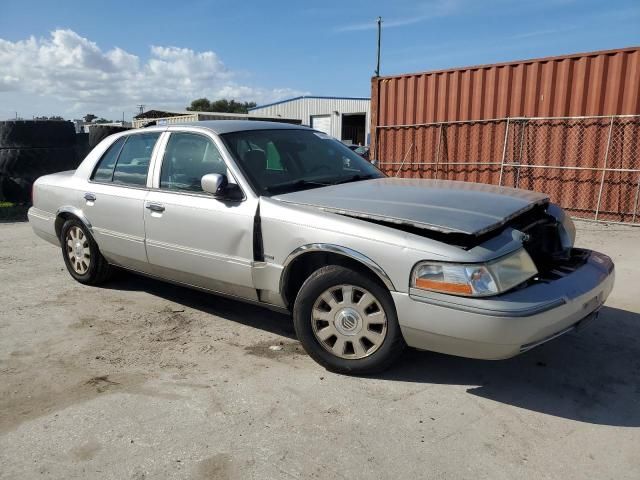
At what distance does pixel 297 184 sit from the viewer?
3.85m

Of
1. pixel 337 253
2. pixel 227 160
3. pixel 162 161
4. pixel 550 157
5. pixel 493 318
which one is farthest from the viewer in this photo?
pixel 550 157

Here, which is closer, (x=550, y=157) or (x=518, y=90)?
(x=550, y=157)

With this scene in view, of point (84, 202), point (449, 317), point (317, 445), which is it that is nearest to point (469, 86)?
point (84, 202)

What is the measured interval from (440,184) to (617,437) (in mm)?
2009

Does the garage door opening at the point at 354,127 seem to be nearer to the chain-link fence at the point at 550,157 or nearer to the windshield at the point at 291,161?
the chain-link fence at the point at 550,157

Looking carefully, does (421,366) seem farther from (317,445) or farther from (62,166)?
(62,166)

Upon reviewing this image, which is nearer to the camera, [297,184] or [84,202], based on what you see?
[297,184]

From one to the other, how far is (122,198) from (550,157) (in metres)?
7.61

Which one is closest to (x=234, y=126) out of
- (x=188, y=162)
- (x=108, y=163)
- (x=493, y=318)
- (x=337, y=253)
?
(x=188, y=162)

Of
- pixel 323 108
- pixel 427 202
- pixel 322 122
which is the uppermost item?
pixel 323 108

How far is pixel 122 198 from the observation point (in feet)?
14.9

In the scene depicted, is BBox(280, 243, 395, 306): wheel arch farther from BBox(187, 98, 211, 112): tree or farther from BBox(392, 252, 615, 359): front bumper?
BBox(187, 98, 211, 112): tree

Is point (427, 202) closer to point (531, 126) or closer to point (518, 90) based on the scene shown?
point (531, 126)

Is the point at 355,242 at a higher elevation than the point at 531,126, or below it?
below
